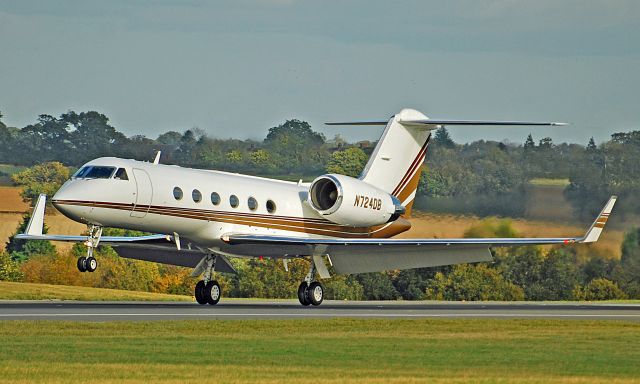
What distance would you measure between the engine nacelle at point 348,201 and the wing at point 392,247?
953mm

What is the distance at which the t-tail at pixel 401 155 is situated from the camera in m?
39.2

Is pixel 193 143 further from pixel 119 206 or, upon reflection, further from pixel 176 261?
pixel 119 206

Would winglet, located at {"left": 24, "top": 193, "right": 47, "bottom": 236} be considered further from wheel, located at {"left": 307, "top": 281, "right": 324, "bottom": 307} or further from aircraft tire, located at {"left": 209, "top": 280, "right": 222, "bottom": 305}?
wheel, located at {"left": 307, "top": 281, "right": 324, "bottom": 307}

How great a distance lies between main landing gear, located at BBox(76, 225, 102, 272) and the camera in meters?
31.0

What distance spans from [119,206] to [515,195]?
1730 cm

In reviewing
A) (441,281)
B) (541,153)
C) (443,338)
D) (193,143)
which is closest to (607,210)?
(443,338)

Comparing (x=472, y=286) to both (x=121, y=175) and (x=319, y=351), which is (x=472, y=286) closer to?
(x=121, y=175)

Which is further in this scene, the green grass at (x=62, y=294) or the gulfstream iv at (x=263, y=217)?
the green grass at (x=62, y=294)

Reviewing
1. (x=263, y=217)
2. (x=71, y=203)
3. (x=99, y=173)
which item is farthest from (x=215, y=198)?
(x=71, y=203)

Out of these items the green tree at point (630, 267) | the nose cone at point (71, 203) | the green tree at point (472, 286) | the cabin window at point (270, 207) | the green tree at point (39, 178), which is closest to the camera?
the nose cone at point (71, 203)

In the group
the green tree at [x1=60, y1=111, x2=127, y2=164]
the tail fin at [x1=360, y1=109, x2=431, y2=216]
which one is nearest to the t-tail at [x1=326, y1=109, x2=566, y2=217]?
the tail fin at [x1=360, y1=109, x2=431, y2=216]

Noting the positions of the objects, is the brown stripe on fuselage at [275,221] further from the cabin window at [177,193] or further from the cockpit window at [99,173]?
the cockpit window at [99,173]

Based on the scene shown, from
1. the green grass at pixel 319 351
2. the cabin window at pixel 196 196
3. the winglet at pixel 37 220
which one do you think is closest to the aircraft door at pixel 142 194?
the cabin window at pixel 196 196

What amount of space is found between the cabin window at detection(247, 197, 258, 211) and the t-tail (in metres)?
4.37
